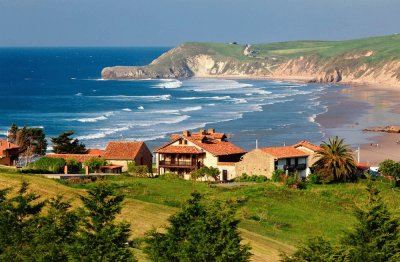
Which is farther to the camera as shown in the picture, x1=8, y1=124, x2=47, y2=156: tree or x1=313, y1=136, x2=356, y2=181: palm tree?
x1=8, y1=124, x2=47, y2=156: tree

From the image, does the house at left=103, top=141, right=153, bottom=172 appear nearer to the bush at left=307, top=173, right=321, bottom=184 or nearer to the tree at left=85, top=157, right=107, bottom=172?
the tree at left=85, top=157, right=107, bottom=172

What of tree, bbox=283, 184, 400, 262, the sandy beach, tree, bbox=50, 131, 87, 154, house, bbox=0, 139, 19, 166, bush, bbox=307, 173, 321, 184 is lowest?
tree, bbox=283, 184, 400, 262

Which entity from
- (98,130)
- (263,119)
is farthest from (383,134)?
(98,130)

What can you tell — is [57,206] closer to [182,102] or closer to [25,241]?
[25,241]

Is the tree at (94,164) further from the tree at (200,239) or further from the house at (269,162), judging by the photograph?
the tree at (200,239)

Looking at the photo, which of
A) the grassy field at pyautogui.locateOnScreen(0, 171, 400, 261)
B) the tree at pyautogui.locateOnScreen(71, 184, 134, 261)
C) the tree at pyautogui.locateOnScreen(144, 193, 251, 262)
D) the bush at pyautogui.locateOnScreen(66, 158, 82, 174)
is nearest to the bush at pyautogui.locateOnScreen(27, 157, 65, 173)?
the bush at pyautogui.locateOnScreen(66, 158, 82, 174)

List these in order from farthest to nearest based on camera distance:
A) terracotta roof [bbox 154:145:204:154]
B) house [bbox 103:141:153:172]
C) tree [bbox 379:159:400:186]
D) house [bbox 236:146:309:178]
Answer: house [bbox 103:141:153:172] < terracotta roof [bbox 154:145:204:154] < tree [bbox 379:159:400:186] < house [bbox 236:146:309:178]
